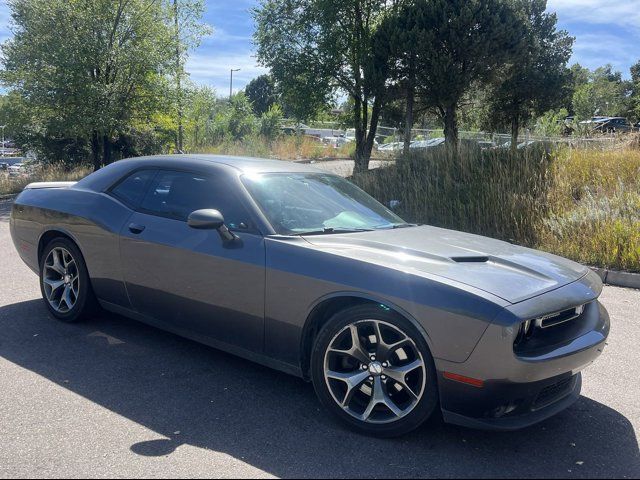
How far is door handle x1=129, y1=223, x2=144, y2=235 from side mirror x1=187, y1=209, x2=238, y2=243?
79 centimetres

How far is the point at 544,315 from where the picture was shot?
295 cm

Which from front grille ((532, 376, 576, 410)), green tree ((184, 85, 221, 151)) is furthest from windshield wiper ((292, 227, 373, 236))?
green tree ((184, 85, 221, 151))

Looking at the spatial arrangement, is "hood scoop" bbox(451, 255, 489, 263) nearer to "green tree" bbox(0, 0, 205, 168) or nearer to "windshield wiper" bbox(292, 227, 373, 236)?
"windshield wiper" bbox(292, 227, 373, 236)

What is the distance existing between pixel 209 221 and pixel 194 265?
0.42 m

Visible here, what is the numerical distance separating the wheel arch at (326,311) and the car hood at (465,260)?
0.69 ft

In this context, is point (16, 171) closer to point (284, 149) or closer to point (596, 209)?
point (284, 149)

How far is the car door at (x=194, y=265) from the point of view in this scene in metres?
3.66

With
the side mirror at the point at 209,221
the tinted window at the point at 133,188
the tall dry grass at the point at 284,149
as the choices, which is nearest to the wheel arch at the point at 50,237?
the tinted window at the point at 133,188

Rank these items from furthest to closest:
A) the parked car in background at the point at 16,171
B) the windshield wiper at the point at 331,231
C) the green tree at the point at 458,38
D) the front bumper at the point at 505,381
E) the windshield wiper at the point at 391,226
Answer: the parked car in background at the point at 16,171, the green tree at the point at 458,38, the windshield wiper at the point at 391,226, the windshield wiper at the point at 331,231, the front bumper at the point at 505,381

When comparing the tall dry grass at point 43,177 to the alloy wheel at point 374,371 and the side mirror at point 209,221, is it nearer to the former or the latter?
the side mirror at point 209,221

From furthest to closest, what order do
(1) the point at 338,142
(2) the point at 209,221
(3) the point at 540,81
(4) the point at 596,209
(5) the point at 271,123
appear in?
(5) the point at 271,123 → (1) the point at 338,142 → (3) the point at 540,81 → (4) the point at 596,209 → (2) the point at 209,221

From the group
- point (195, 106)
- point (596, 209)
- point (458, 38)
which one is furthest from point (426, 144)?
point (195, 106)

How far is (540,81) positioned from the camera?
24172mm

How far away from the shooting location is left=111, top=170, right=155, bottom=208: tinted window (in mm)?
4598
